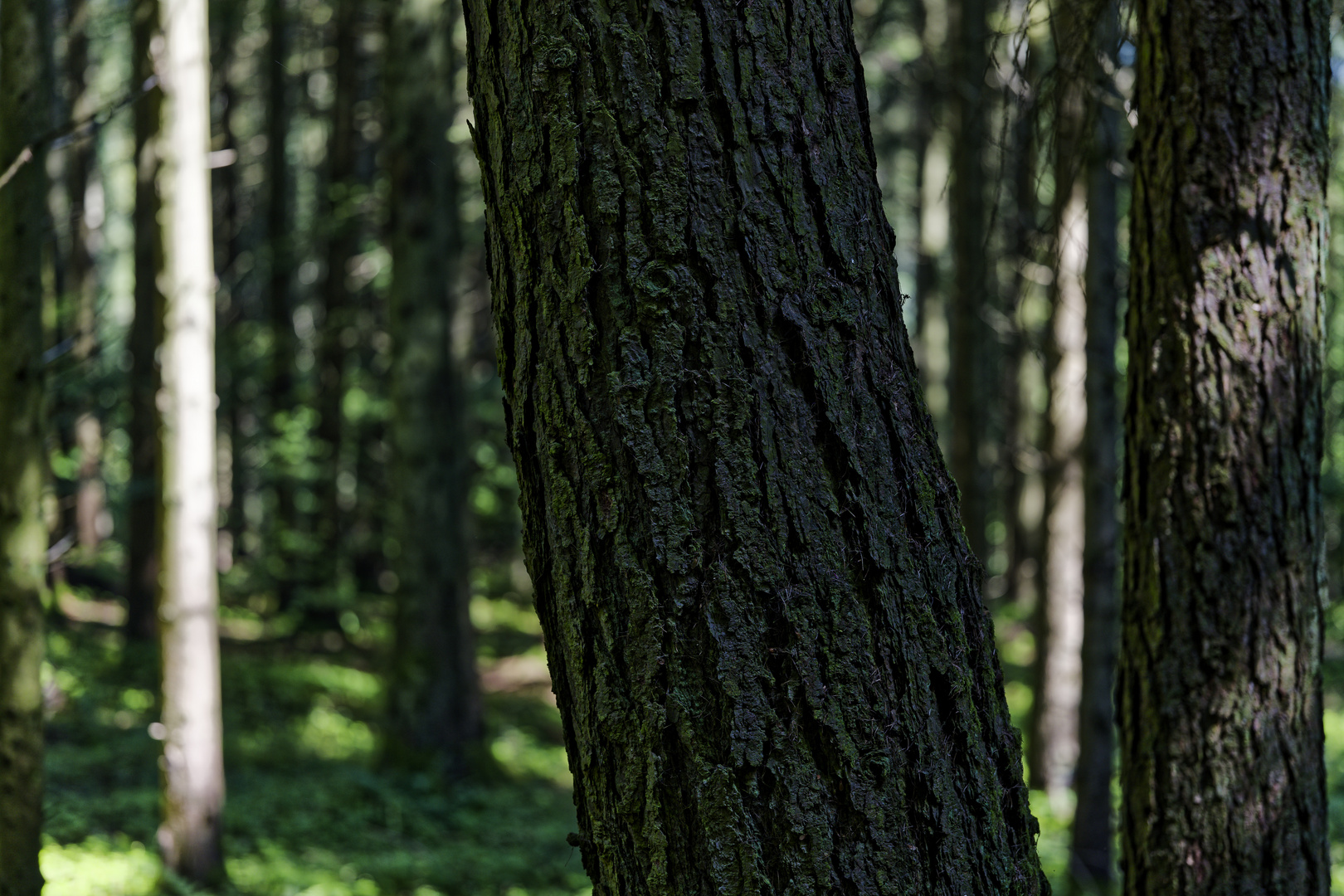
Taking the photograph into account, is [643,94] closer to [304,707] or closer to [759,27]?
[759,27]

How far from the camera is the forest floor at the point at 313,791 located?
658 cm

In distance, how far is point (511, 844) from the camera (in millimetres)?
7883

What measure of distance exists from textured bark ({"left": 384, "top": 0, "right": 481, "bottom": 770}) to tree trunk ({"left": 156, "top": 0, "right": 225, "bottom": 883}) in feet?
8.89

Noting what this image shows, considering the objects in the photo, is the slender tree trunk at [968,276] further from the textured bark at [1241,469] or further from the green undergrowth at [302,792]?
the textured bark at [1241,469]

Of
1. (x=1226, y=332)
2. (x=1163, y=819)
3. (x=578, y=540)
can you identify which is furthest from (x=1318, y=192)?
(x=578, y=540)

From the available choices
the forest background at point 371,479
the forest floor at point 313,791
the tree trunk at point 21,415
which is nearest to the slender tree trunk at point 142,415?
the forest background at point 371,479

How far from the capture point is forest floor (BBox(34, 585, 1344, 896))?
21.6ft

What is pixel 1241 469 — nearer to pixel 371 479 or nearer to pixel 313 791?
pixel 313 791

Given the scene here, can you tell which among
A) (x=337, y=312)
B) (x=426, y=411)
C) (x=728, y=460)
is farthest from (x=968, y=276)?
(x=728, y=460)

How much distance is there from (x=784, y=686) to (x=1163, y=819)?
1.90 m

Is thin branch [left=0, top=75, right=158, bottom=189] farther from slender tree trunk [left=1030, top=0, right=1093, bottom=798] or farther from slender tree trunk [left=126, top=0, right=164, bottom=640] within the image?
slender tree trunk [left=126, top=0, right=164, bottom=640]

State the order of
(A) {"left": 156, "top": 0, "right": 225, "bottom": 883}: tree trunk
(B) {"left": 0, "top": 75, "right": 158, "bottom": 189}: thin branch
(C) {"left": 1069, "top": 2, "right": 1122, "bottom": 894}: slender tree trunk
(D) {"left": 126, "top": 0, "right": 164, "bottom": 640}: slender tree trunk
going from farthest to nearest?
(D) {"left": 126, "top": 0, "right": 164, "bottom": 640}: slender tree trunk < (C) {"left": 1069, "top": 2, "right": 1122, "bottom": 894}: slender tree trunk < (A) {"left": 156, "top": 0, "right": 225, "bottom": 883}: tree trunk < (B) {"left": 0, "top": 75, "right": 158, "bottom": 189}: thin branch

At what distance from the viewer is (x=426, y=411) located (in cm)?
912

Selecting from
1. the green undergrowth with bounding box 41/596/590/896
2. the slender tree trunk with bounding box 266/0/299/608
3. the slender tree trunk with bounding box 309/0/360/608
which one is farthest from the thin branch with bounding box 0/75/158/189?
the slender tree trunk with bounding box 266/0/299/608
